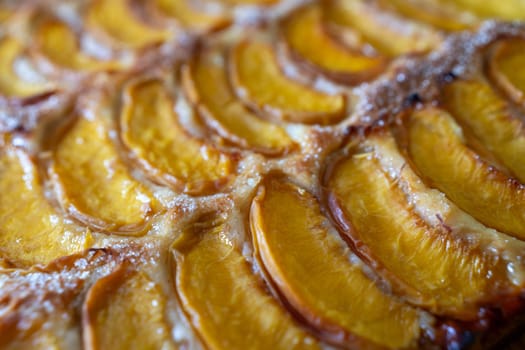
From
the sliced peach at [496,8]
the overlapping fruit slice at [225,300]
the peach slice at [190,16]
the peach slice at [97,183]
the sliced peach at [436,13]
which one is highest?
the sliced peach at [496,8]

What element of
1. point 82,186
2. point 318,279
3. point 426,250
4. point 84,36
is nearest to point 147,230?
point 82,186

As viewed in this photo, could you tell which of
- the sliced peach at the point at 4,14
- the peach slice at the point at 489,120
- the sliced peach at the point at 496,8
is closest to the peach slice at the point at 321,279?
the peach slice at the point at 489,120

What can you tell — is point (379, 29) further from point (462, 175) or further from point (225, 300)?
point (225, 300)

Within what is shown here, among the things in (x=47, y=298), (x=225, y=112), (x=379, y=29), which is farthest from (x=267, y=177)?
(x=379, y=29)

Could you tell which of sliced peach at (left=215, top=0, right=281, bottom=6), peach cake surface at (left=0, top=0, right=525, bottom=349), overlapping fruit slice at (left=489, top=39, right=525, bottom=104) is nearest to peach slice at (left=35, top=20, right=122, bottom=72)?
peach cake surface at (left=0, top=0, right=525, bottom=349)

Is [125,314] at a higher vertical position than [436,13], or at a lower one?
lower

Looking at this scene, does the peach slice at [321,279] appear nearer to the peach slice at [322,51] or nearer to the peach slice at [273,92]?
the peach slice at [273,92]

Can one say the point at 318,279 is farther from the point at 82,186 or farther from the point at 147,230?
the point at 82,186
